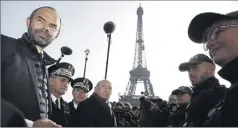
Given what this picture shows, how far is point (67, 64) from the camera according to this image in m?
6.07

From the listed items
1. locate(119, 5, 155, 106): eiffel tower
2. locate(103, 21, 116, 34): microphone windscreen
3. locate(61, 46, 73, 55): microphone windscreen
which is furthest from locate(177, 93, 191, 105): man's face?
locate(119, 5, 155, 106): eiffel tower

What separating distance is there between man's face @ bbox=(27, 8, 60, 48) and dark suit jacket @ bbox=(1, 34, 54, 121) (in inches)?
14.8

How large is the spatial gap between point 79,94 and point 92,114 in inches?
86.4

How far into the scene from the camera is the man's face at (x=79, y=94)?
757 cm

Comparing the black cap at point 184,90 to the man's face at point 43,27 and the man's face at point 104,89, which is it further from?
the man's face at point 43,27

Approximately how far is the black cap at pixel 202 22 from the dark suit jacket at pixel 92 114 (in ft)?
8.83

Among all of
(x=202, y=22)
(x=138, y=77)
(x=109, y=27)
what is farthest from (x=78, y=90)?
(x=138, y=77)

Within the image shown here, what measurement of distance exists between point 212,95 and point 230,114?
4.42 ft

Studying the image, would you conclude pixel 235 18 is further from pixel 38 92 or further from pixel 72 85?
pixel 72 85

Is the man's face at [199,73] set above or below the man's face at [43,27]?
below

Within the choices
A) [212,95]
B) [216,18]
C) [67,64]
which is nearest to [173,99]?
[67,64]

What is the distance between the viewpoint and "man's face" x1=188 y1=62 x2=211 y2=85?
4914 millimetres

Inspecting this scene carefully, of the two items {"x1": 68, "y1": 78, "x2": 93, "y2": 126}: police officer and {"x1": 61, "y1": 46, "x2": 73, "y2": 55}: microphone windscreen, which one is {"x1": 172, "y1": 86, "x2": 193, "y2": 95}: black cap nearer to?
{"x1": 68, "y1": 78, "x2": 93, "y2": 126}: police officer

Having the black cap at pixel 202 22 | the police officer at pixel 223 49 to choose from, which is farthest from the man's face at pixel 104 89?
the police officer at pixel 223 49
